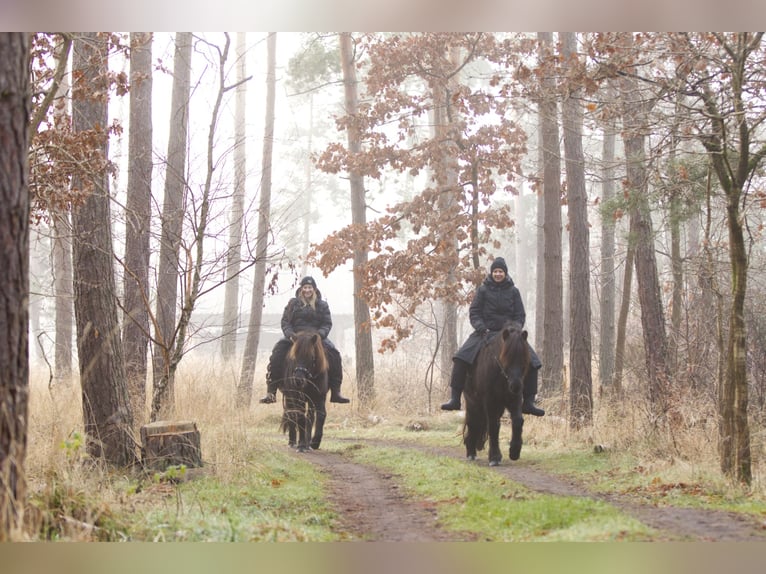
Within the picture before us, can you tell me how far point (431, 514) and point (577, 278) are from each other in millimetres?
6527

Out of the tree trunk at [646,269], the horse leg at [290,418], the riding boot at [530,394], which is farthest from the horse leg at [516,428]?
the horse leg at [290,418]

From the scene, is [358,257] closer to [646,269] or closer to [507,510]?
[646,269]

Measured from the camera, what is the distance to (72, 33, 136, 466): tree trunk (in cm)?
749

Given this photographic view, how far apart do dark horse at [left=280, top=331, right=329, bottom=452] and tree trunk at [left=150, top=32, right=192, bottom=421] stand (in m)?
1.50

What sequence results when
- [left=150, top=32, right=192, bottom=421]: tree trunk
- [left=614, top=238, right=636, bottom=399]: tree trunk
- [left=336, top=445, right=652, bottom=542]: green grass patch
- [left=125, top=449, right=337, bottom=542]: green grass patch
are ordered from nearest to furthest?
[left=125, top=449, right=337, bottom=542]: green grass patch
[left=336, top=445, right=652, bottom=542]: green grass patch
[left=150, top=32, right=192, bottom=421]: tree trunk
[left=614, top=238, right=636, bottom=399]: tree trunk

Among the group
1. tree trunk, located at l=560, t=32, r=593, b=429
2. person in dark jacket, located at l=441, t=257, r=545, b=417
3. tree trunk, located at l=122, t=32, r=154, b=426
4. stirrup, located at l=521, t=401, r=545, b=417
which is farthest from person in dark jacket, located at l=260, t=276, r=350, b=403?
tree trunk, located at l=560, t=32, r=593, b=429

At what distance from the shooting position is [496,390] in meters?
9.00

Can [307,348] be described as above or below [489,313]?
below

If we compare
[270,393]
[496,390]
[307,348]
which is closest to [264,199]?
[270,393]

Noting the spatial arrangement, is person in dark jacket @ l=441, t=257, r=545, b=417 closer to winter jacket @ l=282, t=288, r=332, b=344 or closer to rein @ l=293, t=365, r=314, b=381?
rein @ l=293, t=365, r=314, b=381

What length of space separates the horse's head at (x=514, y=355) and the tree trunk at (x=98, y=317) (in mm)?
3814

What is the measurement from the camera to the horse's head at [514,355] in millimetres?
8602

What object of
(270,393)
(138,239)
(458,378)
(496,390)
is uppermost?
(138,239)

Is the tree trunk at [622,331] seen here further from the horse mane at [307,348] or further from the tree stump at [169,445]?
the tree stump at [169,445]
